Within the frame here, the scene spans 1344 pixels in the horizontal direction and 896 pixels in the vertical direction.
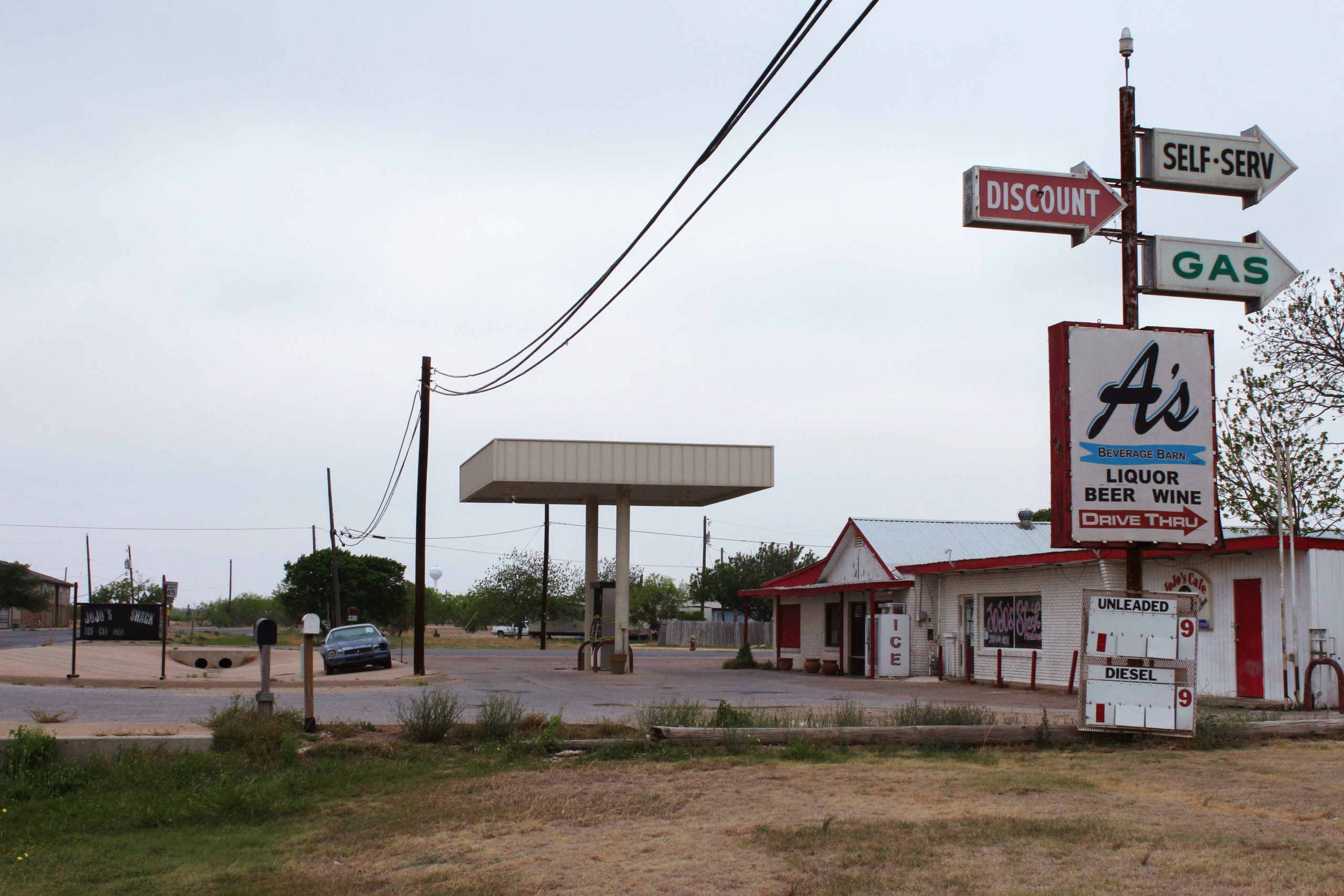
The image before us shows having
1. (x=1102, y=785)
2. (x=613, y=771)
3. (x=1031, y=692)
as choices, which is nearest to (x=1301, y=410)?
(x=1031, y=692)

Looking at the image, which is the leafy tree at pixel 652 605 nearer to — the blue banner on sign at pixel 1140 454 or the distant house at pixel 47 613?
the distant house at pixel 47 613

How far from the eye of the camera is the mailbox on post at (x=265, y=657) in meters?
12.5

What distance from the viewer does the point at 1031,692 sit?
77.6 ft

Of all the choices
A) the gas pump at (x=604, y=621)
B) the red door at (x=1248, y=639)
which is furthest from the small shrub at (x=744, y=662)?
the red door at (x=1248, y=639)

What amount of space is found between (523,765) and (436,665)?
913 inches

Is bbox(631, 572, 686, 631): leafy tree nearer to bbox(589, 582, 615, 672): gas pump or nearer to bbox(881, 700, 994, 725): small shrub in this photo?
bbox(589, 582, 615, 672): gas pump

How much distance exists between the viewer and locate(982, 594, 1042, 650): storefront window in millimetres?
25766

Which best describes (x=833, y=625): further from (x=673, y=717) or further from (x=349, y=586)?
(x=349, y=586)

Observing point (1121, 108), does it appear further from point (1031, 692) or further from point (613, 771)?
point (1031, 692)

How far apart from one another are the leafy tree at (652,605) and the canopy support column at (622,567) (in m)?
51.1

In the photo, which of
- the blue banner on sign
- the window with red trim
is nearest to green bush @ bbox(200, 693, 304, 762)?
the blue banner on sign

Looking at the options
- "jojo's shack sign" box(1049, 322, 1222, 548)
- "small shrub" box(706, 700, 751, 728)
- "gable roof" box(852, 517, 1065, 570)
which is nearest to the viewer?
"small shrub" box(706, 700, 751, 728)

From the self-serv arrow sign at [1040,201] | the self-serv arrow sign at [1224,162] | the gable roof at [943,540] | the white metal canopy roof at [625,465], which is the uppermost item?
the self-serv arrow sign at [1224,162]

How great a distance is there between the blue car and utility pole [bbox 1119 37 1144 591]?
21037mm
